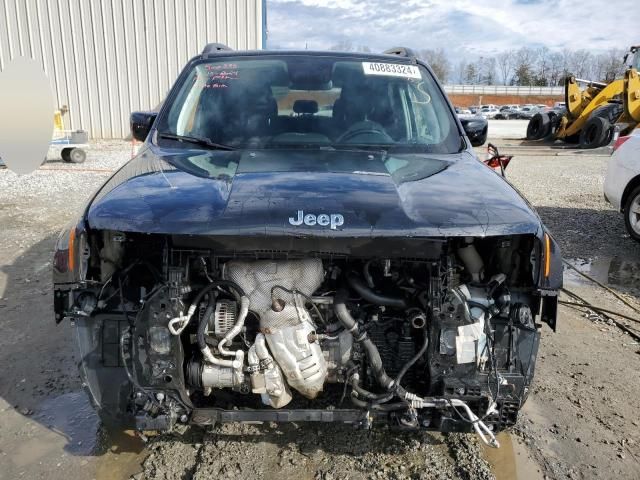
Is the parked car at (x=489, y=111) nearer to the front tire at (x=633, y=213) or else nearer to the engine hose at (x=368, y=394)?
the front tire at (x=633, y=213)

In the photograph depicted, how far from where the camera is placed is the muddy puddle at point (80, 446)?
8.41 ft

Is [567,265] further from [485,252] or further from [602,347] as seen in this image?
[485,252]

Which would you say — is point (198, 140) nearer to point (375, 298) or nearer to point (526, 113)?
point (375, 298)

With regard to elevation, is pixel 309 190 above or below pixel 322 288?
above

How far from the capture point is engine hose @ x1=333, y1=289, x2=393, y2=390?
7.47 ft

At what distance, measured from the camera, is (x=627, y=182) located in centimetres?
649

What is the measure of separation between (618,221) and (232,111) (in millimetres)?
6614

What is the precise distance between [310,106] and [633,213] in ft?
15.8

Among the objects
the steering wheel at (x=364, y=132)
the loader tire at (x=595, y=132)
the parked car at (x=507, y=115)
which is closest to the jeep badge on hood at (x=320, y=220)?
the steering wheel at (x=364, y=132)

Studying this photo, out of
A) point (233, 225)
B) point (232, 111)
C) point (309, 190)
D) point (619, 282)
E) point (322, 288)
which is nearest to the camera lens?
point (233, 225)

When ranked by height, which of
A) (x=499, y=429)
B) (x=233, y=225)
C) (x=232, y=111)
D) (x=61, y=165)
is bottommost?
(x=61, y=165)

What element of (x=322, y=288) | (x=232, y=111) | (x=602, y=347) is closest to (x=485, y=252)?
(x=322, y=288)

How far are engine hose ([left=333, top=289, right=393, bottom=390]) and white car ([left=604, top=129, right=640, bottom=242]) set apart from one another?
5364mm

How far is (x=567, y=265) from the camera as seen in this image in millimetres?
5727
